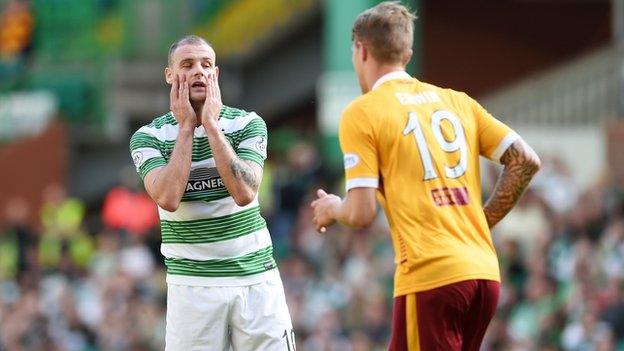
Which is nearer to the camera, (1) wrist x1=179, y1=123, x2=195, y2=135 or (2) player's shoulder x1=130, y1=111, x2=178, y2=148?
(1) wrist x1=179, y1=123, x2=195, y2=135

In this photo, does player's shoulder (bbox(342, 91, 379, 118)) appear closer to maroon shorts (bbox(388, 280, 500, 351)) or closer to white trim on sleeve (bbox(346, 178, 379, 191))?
white trim on sleeve (bbox(346, 178, 379, 191))

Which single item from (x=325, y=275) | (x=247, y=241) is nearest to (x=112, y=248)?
(x=325, y=275)

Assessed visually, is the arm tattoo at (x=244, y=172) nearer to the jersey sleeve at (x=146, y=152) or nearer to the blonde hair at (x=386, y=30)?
the jersey sleeve at (x=146, y=152)

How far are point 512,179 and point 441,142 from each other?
52 cm

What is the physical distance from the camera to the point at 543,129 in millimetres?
19344

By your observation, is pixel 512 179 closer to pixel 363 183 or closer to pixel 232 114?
pixel 363 183

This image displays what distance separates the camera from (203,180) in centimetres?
754

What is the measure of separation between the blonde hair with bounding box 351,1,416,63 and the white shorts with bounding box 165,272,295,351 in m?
1.26

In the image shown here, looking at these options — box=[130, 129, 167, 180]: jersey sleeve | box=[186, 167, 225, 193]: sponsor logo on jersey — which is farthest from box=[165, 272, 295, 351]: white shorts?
box=[130, 129, 167, 180]: jersey sleeve

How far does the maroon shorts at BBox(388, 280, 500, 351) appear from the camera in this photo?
719cm

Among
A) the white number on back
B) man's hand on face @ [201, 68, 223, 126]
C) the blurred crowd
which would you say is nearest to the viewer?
the white number on back

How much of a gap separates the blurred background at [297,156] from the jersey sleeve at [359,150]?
6.02m

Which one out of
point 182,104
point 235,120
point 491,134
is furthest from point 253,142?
point 491,134

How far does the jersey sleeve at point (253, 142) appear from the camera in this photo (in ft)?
24.7
